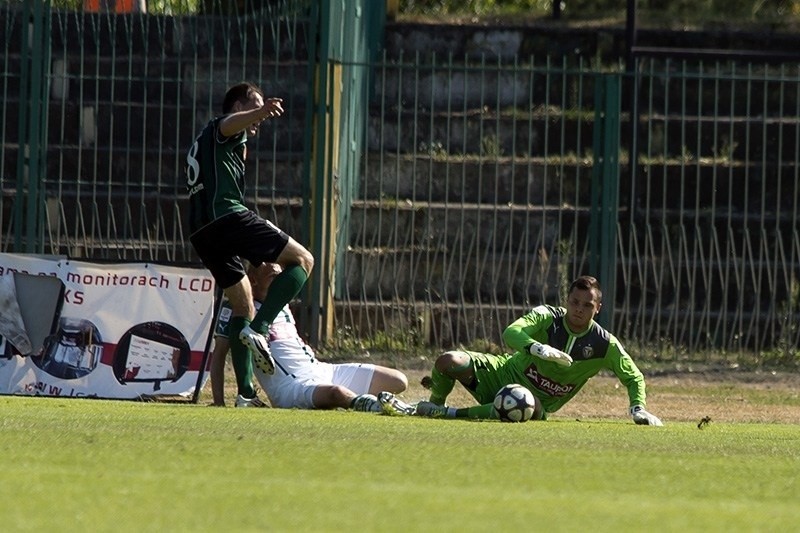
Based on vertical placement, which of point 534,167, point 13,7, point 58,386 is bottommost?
point 58,386

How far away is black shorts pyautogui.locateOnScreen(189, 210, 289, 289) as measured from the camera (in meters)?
9.85

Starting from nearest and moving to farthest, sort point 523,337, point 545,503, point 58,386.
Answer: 1. point 545,503
2. point 523,337
3. point 58,386

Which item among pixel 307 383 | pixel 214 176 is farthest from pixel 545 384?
pixel 214 176

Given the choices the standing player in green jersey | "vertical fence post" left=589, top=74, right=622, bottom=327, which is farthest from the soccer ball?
"vertical fence post" left=589, top=74, right=622, bottom=327

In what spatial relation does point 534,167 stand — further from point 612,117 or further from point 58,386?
point 58,386

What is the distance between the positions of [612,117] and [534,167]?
128cm

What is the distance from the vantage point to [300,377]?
33.2ft

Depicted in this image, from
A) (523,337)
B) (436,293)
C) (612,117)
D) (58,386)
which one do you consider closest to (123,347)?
(58,386)

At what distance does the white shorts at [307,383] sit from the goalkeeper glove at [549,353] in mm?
1418

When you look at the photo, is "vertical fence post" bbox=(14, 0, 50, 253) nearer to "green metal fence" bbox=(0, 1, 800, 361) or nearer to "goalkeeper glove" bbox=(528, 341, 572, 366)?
"green metal fence" bbox=(0, 1, 800, 361)

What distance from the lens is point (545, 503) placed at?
5645 mm

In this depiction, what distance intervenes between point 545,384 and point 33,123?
5617 millimetres

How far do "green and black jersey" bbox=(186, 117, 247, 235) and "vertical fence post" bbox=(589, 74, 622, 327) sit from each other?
4.76 metres

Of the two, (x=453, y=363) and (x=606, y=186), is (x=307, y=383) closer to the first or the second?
(x=453, y=363)
